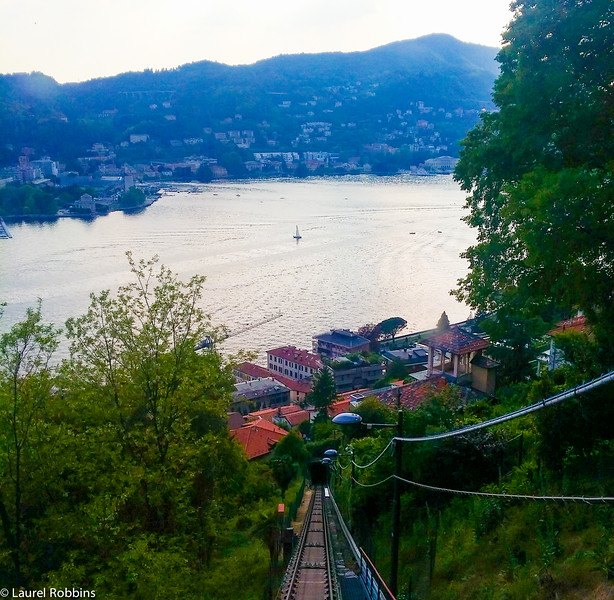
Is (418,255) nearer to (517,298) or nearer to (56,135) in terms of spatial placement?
(517,298)

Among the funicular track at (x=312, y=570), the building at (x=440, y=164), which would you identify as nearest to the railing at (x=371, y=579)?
the funicular track at (x=312, y=570)

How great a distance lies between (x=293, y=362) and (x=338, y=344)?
1460 mm

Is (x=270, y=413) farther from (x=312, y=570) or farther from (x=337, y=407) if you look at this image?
(x=312, y=570)

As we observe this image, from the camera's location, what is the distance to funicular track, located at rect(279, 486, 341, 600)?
10.5 ft


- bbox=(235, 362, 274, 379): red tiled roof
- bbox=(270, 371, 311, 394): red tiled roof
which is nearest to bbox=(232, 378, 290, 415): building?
bbox=(270, 371, 311, 394): red tiled roof

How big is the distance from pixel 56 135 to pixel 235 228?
3813cm

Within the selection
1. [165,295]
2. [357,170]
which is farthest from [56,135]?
[165,295]

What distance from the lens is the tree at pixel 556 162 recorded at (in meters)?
2.77

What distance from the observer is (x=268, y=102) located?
3100 inches

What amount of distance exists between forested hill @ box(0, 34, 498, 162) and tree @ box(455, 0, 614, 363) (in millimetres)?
58602

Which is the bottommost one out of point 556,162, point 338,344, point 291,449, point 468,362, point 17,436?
point 338,344

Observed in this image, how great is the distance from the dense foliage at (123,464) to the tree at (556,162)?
6.95 feet

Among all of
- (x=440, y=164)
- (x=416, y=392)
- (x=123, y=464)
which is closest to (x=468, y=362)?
(x=416, y=392)

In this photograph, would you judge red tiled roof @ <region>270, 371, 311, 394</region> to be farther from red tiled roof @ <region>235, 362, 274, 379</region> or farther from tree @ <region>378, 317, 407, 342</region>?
tree @ <region>378, 317, 407, 342</region>
